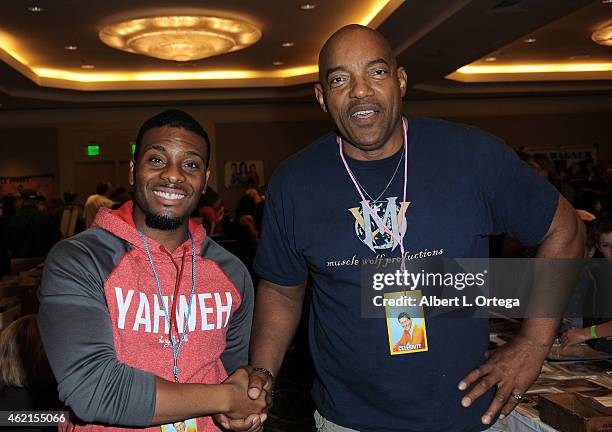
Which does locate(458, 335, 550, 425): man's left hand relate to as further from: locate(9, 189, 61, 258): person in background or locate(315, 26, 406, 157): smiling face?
locate(9, 189, 61, 258): person in background

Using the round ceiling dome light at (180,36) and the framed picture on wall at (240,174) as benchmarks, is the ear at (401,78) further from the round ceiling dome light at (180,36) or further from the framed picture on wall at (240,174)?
the framed picture on wall at (240,174)

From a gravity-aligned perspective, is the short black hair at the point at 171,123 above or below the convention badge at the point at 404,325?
above

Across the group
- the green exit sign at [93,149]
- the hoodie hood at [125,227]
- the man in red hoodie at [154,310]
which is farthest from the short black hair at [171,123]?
the green exit sign at [93,149]

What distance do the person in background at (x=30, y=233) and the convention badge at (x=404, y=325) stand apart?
7.05m

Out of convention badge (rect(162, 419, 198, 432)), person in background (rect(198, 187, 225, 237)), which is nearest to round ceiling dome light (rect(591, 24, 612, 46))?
person in background (rect(198, 187, 225, 237))

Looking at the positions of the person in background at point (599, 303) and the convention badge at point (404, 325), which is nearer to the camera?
the convention badge at point (404, 325)

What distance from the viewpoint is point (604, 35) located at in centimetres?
948

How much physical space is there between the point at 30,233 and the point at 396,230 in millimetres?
7167

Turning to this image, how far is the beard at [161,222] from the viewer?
5.68 feet

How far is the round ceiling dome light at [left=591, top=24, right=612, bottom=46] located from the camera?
30.3 ft

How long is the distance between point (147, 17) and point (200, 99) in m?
5.23

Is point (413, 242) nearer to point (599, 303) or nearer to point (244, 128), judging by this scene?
point (599, 303)

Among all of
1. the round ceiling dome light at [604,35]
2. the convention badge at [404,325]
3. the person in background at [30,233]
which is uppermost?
the round ceiling dome light at [604,35]

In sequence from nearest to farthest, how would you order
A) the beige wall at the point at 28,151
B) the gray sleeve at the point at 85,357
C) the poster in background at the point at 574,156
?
the gray sleeve at the point at 85,357 < the beige wall at the point at 28,151 < the poster in background at the point at 574,156
